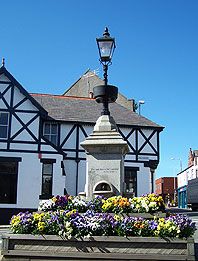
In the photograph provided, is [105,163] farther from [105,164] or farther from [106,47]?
[106,47]

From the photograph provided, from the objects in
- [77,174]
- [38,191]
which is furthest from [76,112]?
[38,191]

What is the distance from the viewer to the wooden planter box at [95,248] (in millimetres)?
6801

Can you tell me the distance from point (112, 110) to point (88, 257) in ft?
76.3

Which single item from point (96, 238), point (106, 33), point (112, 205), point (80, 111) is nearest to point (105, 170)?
point (112, 205)

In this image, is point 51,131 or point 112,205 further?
point 51,131

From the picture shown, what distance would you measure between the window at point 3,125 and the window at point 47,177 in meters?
2.93

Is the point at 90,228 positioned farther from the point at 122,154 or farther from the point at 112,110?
the point at 112,110

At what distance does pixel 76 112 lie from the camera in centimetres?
2833

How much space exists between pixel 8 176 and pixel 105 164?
15563 mm

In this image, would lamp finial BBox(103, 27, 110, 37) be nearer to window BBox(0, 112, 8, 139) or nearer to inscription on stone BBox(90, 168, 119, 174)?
inscription on stone BBox(90, 168, 119, 174)

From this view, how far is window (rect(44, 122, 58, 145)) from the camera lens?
87.2ft

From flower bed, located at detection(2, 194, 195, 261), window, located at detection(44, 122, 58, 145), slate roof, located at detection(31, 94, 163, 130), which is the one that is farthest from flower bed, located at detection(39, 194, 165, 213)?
slate roof, located at detection(31, 94, 163, 130)

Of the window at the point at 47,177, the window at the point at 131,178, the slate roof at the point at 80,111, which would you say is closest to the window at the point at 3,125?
the window at the point at 47,177

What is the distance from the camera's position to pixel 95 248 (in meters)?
6.93
